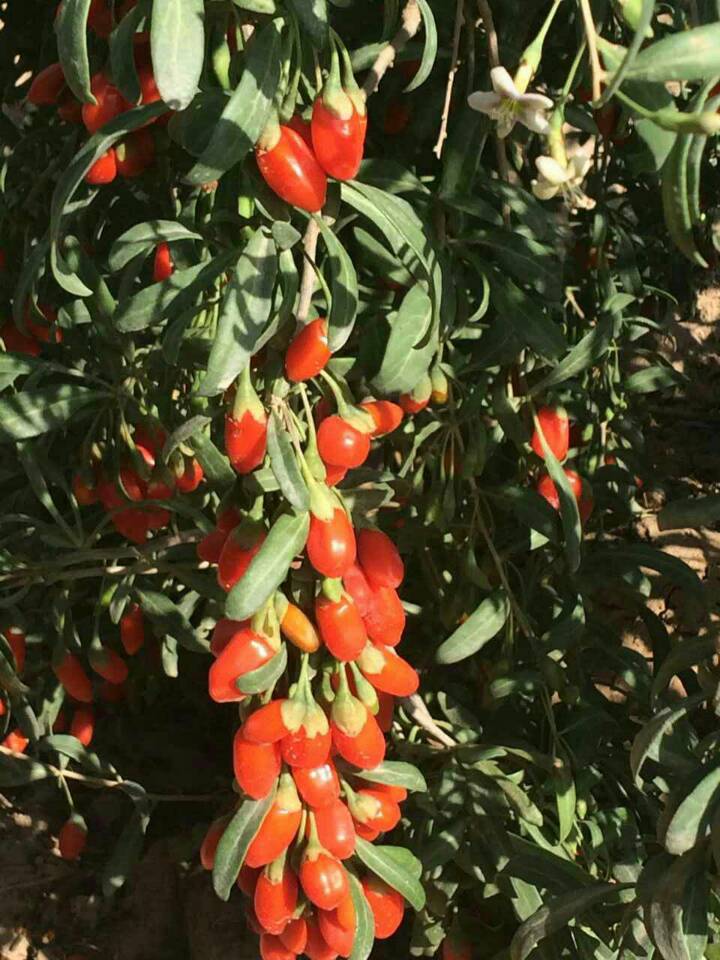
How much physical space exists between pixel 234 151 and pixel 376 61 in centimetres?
36

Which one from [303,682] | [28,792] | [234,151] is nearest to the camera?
Result: [234,151]

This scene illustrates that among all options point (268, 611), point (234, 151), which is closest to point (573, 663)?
point (268, 611)

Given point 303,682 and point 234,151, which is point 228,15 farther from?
point 303,682

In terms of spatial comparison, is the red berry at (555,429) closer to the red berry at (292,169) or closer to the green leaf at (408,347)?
the green leaf at (408,347)

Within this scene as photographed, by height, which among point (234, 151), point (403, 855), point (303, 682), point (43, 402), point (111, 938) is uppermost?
point (234, 151)

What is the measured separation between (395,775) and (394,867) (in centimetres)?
12

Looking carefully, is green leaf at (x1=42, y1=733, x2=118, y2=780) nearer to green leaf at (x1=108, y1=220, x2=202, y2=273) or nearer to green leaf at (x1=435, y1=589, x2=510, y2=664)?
green leaf at (x1=435, y1=589, x2=510, y2=664)

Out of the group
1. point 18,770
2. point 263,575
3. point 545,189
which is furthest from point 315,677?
point 18,770

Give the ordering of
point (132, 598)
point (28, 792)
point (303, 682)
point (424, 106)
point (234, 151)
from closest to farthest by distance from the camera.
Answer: point (234, 151) < point (303, 682) < point (424, 106) < point (132, 598) < point (28, 792)

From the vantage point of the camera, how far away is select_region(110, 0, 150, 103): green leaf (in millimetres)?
1009

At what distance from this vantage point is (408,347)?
1174 millimetres

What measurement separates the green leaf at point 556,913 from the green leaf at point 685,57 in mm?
841

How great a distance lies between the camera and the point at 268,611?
108 centimetres

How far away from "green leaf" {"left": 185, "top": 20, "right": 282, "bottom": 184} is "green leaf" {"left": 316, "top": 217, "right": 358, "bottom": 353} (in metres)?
0.15
